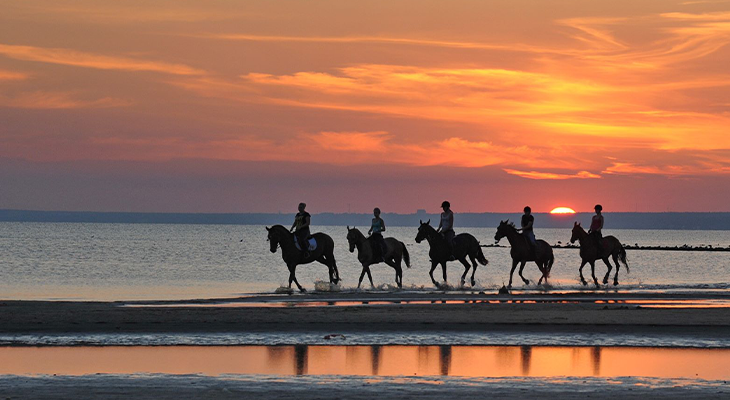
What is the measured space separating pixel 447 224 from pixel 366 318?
11.6m

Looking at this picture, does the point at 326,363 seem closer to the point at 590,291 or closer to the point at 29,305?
the point at 29,305

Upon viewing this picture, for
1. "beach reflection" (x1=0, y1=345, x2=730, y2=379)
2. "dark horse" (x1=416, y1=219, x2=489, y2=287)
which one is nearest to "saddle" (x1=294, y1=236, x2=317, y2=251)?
"dark horse" (x1=416, y1=219, x2=489, y2=287)

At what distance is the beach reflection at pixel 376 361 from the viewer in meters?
13.7

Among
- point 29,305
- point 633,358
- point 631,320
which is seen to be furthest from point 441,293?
point 633,358

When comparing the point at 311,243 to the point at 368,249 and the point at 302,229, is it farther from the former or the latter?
the point at 368,249

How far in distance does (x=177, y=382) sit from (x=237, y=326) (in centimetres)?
694

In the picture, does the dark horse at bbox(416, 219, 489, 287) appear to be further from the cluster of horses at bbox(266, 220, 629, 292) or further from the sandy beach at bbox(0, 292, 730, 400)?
the sandy beach at bbox(0, 292, 730, 400)

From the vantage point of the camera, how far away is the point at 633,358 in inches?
597

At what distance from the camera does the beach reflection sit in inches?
538

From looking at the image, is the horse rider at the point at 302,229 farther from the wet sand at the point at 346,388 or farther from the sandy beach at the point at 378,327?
the wet sand at the point at 346,388

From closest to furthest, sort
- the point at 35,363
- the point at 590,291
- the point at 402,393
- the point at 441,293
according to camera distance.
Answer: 1. the point at 402,393
2. the point at 35,363
3. the point at 441,293
4. the point at 590,291

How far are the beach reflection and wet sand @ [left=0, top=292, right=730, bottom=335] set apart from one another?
271 cm

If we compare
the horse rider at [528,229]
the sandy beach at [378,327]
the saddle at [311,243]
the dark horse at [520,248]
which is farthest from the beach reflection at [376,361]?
the horse rider at [528,229]

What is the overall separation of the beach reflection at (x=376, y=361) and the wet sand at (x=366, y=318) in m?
2.71
